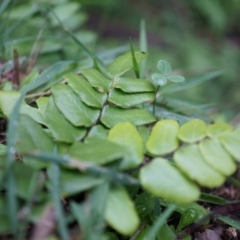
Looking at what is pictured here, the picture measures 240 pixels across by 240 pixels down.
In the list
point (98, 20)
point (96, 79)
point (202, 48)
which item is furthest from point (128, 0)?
point (96, 79)

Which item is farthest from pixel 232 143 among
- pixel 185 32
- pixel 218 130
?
pixel 185 32

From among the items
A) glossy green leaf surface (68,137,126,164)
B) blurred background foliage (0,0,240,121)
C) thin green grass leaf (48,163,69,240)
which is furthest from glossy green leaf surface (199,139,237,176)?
blurred background foliage (0,0,240,121)

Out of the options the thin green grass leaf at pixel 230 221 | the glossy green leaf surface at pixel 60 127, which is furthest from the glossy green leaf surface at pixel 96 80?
the thin green grass leaf at pixel 230 221

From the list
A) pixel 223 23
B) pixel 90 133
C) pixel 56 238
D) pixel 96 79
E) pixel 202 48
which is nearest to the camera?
pixel 56 238

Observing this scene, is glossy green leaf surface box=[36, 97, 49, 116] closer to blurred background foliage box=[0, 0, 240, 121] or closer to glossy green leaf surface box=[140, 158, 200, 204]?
glossy green leaf surface box=[140, 158, 200, 204]

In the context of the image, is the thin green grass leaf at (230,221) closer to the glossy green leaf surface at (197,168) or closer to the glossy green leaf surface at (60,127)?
the glossy green leaf surface at (197,168)

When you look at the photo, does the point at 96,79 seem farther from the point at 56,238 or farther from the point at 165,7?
the point at 165,7
